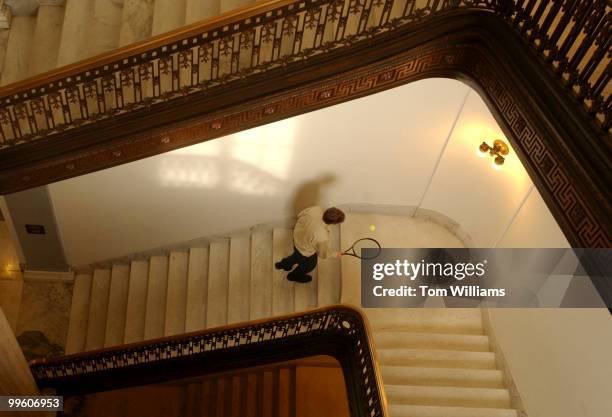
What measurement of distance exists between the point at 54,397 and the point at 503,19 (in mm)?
6150

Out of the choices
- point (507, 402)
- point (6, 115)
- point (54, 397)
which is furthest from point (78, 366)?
point (507, 402)

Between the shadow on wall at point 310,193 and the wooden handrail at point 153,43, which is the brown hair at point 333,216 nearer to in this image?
the shadow on wall at point 310,193

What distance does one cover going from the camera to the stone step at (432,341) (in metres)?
7.84

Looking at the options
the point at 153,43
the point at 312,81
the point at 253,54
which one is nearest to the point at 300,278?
the point at 312,81

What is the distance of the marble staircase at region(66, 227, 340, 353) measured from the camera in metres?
8.00

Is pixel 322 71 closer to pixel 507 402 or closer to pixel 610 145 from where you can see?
pixel 610 145

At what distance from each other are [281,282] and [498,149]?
124 inches

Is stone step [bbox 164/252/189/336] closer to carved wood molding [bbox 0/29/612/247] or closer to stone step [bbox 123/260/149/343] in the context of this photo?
stone step [bbox 123/260/149/343]

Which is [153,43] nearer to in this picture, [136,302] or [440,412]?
[136,302]

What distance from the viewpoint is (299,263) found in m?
7.73

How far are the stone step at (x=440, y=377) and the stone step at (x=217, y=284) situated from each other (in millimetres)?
2148

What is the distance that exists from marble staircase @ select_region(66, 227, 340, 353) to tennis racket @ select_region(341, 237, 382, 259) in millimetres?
239

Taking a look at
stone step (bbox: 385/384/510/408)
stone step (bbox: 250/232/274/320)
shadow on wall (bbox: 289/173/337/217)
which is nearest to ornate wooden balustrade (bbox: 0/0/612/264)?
shadow on wall (bbox: 289/173/337/217)

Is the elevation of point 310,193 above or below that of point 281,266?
above
